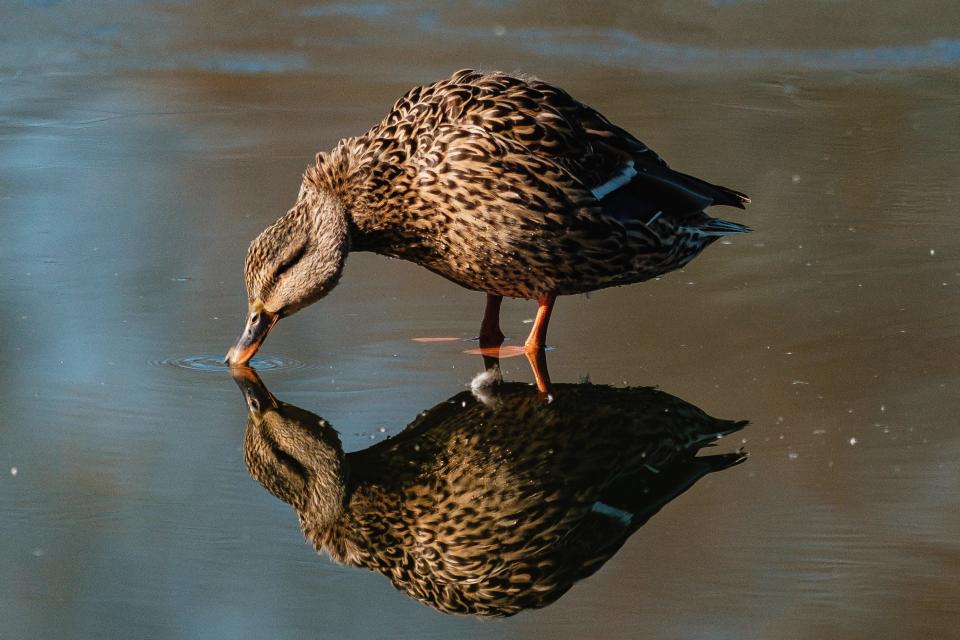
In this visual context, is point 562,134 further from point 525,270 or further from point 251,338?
point 251,338

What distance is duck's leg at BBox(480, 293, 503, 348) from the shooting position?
5.29 metres

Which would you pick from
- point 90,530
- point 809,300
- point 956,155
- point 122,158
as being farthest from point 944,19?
point 90,530

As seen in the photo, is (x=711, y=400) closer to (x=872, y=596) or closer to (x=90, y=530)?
(x=872, y=596)

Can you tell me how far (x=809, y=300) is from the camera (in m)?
5.61

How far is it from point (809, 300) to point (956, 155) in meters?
2.45

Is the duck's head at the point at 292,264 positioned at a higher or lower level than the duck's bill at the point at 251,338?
higher

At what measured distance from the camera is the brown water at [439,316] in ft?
11.3

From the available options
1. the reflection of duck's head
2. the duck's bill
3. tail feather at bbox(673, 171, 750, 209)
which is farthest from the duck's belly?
the reflection of duck's head

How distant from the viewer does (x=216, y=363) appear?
5.00 m

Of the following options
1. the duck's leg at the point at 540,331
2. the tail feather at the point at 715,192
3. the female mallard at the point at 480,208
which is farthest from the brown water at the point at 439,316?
the tail feather at the point at 715,192

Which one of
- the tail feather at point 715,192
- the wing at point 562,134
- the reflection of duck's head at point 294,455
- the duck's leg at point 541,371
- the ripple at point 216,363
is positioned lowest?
the ripple at point 216,363

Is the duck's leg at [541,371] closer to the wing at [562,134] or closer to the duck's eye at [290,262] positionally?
the wing at [562,134]

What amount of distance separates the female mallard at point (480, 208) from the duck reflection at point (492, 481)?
50 cm

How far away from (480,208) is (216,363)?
1.06 metres
